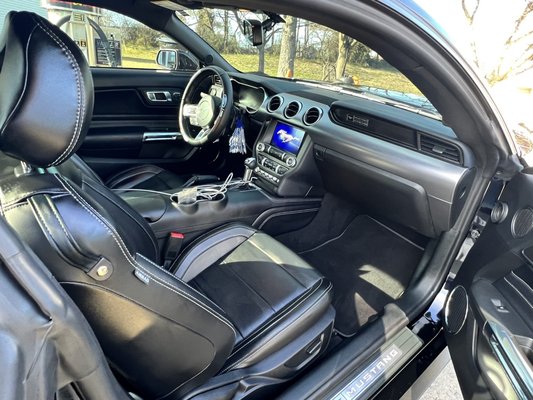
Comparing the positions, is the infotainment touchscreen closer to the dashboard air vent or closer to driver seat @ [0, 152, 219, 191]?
driver seat @ [0, 152, 219, 191]

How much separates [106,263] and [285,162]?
149 cm

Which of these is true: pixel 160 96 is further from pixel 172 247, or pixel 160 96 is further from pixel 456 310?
pixel 456 310

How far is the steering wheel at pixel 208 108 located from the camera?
81.7 inches

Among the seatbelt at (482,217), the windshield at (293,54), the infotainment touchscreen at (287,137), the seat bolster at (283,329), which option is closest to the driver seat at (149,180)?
the infotainment touchscreen at (287,137)

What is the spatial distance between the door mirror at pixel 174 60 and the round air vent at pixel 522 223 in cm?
221

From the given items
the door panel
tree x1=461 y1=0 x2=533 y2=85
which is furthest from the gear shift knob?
tree x1=461 y1=0 x2=533 y2=85

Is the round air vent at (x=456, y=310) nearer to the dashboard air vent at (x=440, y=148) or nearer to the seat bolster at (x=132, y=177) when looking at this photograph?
the dashboard air vent at (x=440, y=148)

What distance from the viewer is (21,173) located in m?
0.76

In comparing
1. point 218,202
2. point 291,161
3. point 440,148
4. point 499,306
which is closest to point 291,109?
point 291,161

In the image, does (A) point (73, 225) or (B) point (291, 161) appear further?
(B) point (291, 161)

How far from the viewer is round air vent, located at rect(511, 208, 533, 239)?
46.1 inches

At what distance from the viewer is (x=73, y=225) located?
2.28ft

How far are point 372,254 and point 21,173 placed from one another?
177cm

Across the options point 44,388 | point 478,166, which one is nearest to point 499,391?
point 478,166
